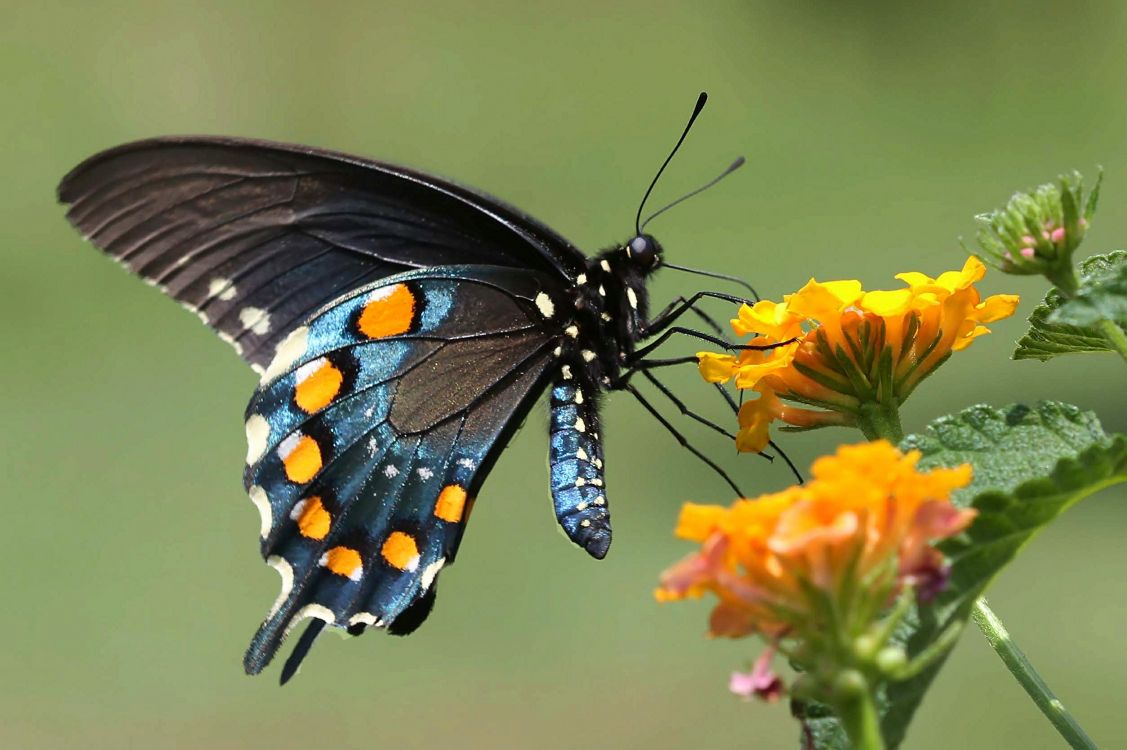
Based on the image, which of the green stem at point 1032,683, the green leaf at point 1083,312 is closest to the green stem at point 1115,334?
the green leaf at point 1083,312

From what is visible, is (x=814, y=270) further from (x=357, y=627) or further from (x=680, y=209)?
(x=357, y=627)

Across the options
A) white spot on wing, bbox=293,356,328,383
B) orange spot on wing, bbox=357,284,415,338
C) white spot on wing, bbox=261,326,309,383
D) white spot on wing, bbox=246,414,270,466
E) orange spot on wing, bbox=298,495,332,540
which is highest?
orange spot on wing, bbox=357,284,415,338

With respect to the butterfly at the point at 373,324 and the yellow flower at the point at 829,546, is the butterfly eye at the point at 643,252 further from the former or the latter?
the yellow flower at the point at 829,546

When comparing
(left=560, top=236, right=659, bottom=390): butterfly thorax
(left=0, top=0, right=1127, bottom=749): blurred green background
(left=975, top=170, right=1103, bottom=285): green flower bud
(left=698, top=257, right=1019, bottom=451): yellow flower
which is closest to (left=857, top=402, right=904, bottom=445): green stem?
(left=698, top=257, right=1019, bottom=451): yellow flower

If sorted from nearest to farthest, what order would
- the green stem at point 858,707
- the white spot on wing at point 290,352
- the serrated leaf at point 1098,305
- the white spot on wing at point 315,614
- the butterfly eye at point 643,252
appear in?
the green stem at point 858,707
the serrated leaf at point 1098,305
the white spot on wing at point 315,614
the white spot on wing at point 290,352
the butterfly eye at point 643,252

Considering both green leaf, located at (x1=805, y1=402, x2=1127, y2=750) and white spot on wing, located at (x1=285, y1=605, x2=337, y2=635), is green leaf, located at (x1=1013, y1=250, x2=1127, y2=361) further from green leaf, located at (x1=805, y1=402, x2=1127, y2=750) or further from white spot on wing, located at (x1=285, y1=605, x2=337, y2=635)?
white spot on wing, located at (x1=285, y1=605, x2=337, y2=635)

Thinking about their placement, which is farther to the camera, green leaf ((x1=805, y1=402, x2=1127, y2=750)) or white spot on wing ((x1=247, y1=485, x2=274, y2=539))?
white spot on wing ((x1=247, y1=485, x2=274, y2=539))
